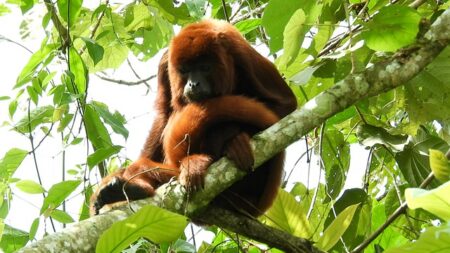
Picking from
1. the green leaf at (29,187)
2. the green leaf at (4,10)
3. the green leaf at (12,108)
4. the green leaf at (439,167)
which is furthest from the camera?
the green leaf at (12,108)

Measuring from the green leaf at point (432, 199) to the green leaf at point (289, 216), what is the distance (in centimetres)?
148

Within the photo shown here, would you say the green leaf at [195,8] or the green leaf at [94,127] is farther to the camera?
→ the green leaf at [195,8]

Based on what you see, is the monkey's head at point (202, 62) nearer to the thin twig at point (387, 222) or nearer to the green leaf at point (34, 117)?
the green leaf at point (34, 117)

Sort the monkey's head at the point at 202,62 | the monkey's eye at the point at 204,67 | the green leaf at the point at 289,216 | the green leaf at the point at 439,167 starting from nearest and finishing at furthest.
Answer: the green leaf at the point at 439,167 < the green leaf at the point at 289,216 < the monkey's head at the point at 202,62 < the monkey's eye at the point at 204,67

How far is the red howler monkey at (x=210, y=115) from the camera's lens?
3.32 m

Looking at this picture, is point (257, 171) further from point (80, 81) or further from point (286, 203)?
point (80, 81)

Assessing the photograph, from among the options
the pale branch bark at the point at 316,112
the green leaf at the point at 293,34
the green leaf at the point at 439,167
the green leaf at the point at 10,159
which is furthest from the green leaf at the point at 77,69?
the green leaf at the point at 439,167

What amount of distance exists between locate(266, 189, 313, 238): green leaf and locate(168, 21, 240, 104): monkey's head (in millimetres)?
1020

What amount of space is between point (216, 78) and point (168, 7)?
1.61ft

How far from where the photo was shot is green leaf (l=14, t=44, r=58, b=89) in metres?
3.37

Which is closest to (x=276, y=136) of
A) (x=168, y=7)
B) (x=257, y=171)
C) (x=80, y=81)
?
(x=257, y=171)

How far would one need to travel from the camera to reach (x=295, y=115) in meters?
2.94

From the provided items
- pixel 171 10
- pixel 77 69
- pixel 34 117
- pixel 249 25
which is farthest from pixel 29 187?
pixel 249 25

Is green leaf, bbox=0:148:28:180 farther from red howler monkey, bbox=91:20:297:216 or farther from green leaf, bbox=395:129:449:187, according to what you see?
green leaf, bbox=395:129:449:187
